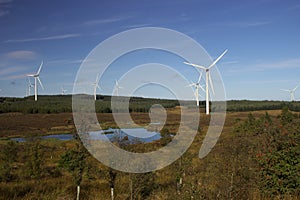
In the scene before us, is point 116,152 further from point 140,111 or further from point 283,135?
point 140,111

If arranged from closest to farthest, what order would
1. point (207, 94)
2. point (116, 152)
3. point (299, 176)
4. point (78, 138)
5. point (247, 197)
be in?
point (247, 197) < point (299, 176) < point (116, 152) < point (78, 138) < point (207, 94)

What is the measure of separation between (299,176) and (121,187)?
805cm

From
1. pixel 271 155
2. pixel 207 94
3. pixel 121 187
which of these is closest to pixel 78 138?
pixel 121 187

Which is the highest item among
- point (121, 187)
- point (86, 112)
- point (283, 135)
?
point (86, 112)

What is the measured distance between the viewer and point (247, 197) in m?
8.37

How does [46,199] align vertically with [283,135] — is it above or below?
below

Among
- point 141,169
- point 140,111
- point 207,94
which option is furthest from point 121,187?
point 140,111

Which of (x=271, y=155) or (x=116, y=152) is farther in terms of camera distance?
(x=116, y=152)

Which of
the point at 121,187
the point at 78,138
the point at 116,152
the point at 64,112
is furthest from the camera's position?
the point at 64,112

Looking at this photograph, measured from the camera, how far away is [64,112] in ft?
414

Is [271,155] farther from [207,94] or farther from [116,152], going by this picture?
[207,94]

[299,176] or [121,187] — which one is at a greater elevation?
[299,176]

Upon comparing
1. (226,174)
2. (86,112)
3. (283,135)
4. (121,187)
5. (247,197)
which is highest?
(86,112)

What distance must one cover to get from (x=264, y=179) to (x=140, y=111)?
393 ft
